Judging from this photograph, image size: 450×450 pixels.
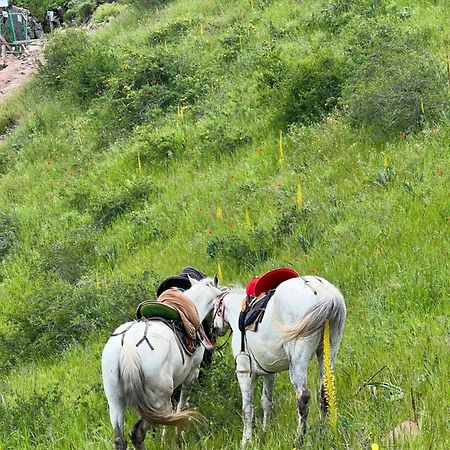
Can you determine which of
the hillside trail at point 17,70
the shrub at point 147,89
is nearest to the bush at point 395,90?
the shrub at point 147,89

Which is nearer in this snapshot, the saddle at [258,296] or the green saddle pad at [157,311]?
the saddle at [258,296]

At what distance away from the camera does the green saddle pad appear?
5.90m

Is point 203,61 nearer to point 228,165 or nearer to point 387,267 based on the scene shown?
point 228,165

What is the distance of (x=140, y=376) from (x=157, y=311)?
2.53ft

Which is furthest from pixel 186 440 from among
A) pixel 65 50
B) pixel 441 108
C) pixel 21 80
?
pixel 21 80

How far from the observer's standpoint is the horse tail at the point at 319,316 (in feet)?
16.1

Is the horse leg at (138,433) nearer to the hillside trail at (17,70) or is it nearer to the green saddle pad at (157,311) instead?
the green saddle pad at (157,311)

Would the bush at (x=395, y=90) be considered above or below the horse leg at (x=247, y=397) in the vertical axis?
above

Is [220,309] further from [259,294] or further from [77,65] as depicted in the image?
[77,65]

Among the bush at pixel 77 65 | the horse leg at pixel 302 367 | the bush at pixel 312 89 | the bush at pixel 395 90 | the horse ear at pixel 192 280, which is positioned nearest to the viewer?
the horse leg at pixel 302 367

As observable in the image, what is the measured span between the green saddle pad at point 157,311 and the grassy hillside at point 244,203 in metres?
0.93

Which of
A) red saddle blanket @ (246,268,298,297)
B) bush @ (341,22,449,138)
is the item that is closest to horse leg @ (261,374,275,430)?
red saddle blanket @ (246,268,298,297)

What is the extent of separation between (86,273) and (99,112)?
879 cm

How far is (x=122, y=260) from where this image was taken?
1163 centimetres
